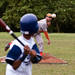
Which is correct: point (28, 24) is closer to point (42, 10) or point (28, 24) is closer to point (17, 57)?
point (17, 57)

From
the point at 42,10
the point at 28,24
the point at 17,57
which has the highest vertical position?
the point at 28,24

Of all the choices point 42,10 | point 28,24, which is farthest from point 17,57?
point 42,10

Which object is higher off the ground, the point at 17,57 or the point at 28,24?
the point at 28,24

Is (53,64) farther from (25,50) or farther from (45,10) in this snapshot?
(45,10)

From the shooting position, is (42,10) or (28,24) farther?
(42,10)

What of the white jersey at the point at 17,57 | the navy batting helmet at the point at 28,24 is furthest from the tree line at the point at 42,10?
the navy batting helmet at the point at 28,24

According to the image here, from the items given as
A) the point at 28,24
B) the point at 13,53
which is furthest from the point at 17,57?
the point at 28,24

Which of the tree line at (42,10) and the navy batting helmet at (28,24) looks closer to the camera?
the navy batting helmet at (28,24)

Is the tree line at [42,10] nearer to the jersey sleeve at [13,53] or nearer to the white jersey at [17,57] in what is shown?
the white jersey at [17,57]

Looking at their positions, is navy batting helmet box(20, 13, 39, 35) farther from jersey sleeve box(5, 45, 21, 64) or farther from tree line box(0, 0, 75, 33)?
tree line box(0, 0, 75, 33)

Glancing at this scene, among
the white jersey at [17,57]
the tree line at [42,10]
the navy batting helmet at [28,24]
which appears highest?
the navy batting helmet at [28,24]

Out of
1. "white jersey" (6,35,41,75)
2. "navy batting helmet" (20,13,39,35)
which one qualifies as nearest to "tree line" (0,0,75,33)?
"white jersey" (6,35,41,75)

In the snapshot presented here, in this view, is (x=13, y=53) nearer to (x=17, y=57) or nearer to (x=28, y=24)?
(x=17, y=57)

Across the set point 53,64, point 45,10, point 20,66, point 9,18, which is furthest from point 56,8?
point 20,66
